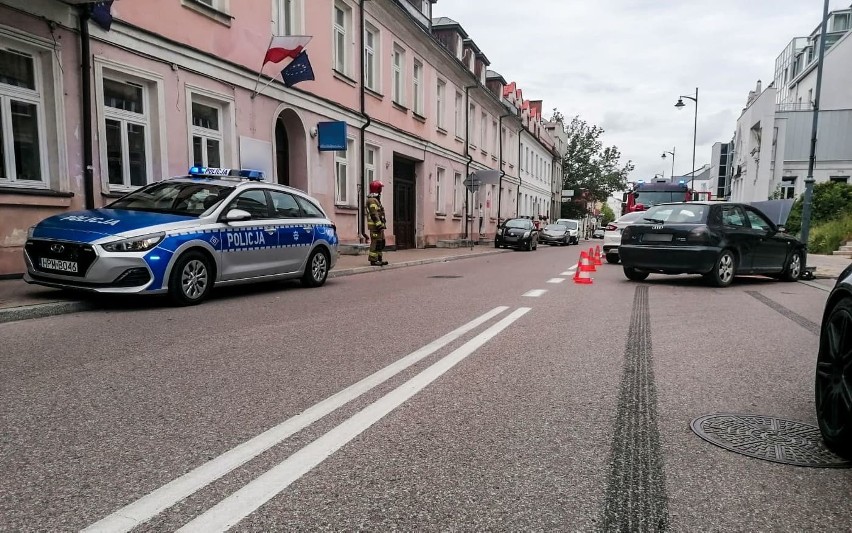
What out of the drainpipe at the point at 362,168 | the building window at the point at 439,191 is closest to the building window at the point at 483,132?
the building window at the point at 439,191

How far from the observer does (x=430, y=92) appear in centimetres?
2525

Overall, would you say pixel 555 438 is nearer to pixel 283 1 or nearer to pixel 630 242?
pixel 630 242

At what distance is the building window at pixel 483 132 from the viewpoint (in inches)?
1339

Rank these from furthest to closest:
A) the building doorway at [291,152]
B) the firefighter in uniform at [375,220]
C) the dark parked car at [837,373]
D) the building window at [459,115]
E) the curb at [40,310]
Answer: the building window at [459,115], the building doorway at [291,152], the firefighter in uniform at [375,220], the curb at [40,310], the dark parked car at [837,373]

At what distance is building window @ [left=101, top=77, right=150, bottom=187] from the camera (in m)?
10.3

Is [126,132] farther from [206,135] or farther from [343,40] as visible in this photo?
[343,40]

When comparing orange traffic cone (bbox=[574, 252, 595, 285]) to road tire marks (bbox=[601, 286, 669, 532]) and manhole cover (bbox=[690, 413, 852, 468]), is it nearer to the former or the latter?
road tire marks (bbox=[601, 286, 669, 532])

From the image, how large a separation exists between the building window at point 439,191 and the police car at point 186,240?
16.8 meters

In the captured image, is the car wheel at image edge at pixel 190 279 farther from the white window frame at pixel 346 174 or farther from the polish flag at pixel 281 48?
the white window frame at pixel 346 174

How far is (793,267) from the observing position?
38.7 ft

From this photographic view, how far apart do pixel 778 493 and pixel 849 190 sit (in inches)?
1155

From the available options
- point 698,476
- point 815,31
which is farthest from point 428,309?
point 815,31

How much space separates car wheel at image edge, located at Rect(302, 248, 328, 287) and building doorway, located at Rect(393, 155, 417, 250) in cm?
1211

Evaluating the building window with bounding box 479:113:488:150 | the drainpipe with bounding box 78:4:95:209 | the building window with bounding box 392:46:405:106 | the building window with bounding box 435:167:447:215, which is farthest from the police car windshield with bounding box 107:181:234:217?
the building window with bounding box 479:113:488:150
